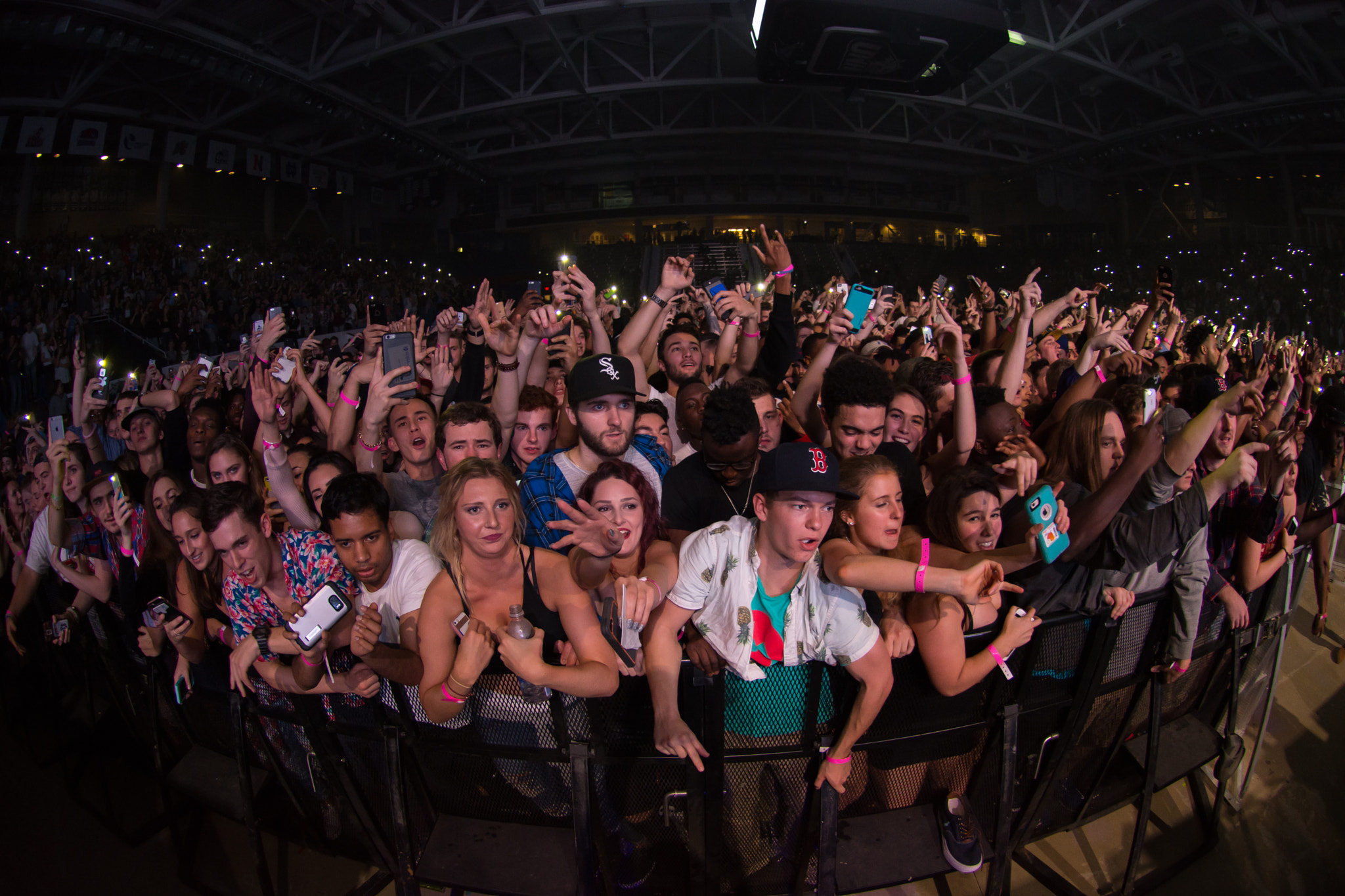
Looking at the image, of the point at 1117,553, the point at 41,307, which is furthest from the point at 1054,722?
the point at 41,307

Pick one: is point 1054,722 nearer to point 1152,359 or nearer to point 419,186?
point 1152,359

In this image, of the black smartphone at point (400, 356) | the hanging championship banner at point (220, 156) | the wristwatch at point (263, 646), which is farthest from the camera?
the hanging championship banner at point (220, 156)

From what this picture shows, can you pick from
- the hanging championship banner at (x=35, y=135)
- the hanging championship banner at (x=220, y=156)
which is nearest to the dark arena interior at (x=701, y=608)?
the hanging championship banner at (x=35, y=135)

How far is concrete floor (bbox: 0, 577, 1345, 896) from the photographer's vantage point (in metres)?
2.91

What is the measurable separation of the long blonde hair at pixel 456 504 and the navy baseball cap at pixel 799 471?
86 centimetres

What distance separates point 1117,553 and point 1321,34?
61.5 ft

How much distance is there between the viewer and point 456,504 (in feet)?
7.19

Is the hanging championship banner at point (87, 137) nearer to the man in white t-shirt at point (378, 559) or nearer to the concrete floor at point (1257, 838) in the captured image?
the man in white t-shirt at point (378, 559)

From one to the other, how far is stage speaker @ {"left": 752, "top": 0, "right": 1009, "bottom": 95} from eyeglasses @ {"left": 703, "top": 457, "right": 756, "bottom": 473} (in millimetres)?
3208

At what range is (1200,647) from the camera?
2672 mm

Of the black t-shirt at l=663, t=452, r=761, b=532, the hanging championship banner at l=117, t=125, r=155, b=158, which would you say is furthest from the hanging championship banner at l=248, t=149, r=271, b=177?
the black t-shirt at l=663, t=452, r=761, b=532

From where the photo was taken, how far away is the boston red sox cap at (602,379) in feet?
8.64

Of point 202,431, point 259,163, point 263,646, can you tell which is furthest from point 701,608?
point 259,163

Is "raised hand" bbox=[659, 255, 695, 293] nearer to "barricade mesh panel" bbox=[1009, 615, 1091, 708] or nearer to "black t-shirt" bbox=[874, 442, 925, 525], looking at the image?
"black t-shirt" bbox=[874, 442, 925, 525]
